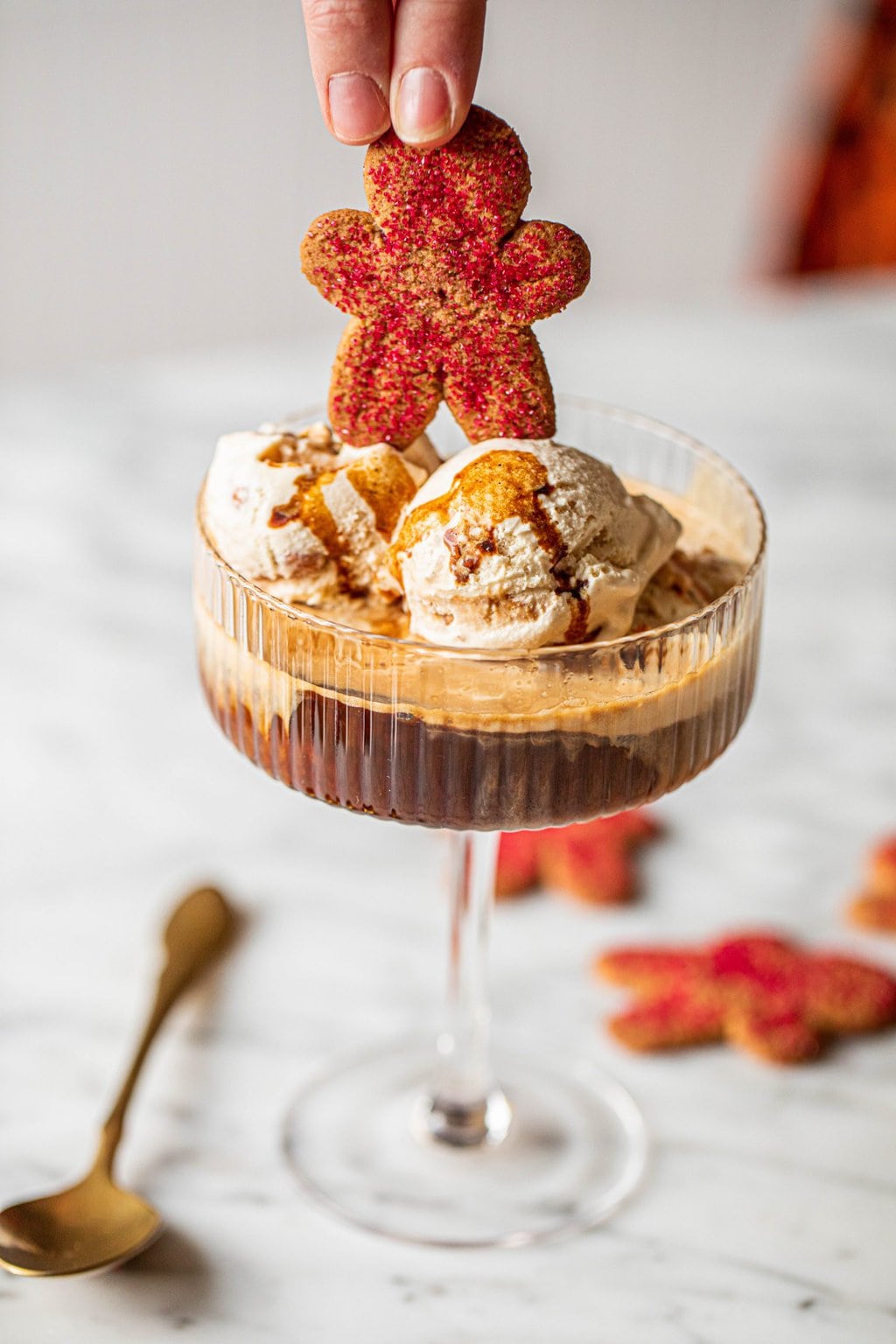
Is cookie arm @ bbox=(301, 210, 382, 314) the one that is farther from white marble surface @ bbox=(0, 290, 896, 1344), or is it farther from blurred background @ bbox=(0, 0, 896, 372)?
blurred background @ bbox=(0, 0, 896, 372)

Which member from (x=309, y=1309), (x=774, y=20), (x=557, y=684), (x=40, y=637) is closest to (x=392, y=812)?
(x=557, y=684)

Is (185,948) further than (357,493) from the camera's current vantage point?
Yes

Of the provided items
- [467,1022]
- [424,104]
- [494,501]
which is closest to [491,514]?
[494,501]

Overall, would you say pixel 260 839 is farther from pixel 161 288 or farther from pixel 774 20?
pixel 774 20

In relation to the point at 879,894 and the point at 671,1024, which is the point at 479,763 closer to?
the point at 671,1024

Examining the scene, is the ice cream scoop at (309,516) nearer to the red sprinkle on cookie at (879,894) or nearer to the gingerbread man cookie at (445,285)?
the gingerbread man cookie at (445,285)

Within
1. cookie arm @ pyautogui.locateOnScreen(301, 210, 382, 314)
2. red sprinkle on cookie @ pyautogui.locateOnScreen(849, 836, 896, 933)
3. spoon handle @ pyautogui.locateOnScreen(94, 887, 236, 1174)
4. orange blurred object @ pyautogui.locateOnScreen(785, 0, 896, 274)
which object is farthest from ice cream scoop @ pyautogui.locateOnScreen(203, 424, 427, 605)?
orange blurred object @ pyautogui.locateOnScreen(785, 0, 896, 274)

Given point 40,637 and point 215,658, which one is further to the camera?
point 40,637

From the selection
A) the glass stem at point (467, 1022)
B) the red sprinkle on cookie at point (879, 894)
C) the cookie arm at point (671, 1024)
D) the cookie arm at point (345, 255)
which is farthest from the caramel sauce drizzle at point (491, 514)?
the red sprinkle on cookie at point (879, 894)
